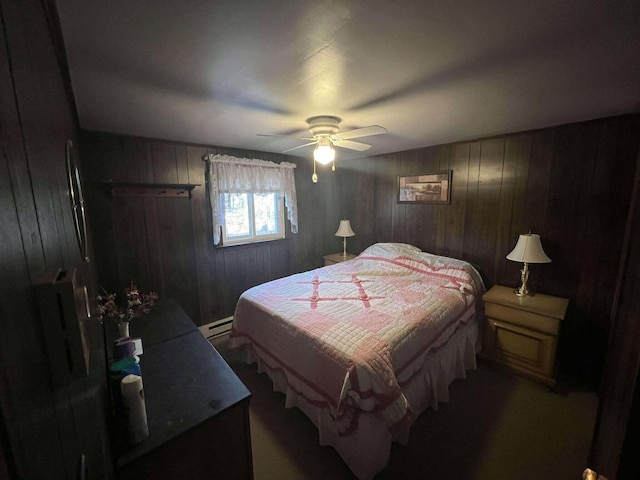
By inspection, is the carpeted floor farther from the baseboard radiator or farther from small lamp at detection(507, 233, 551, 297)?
the baseboard radiator

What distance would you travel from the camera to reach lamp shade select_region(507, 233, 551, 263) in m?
2.25

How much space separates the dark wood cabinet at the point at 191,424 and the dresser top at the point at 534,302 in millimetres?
2268

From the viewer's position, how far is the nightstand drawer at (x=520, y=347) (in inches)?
84.0

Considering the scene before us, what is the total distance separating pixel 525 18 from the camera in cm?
97

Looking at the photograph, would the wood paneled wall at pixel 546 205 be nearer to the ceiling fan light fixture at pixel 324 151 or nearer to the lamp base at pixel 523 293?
the lamp base at pixel 523 293

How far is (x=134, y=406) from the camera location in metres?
0.93

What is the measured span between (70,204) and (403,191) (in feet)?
10.8

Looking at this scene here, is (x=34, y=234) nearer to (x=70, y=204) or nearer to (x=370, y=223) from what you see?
(x=70, y=204)

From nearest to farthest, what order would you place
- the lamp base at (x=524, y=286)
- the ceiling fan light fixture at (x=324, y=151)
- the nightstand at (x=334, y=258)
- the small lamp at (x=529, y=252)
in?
1. the ceiling fan light fixture at (x=324, y=151)
2. the small lamp at (x=529, y=252)
3. the lamp base at (x=524, y=286)
4. the nightstand at (x=334, y=258)

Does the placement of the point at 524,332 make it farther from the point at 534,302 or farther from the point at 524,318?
the point at 534,302

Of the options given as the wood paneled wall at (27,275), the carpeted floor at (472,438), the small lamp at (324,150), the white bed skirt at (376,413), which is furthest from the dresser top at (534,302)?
the wood paneled wall at (27,275)

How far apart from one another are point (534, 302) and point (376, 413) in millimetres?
1776

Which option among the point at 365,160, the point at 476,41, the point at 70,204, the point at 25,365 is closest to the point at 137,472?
the point at 25,365

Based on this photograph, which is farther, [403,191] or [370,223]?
[370,223]
